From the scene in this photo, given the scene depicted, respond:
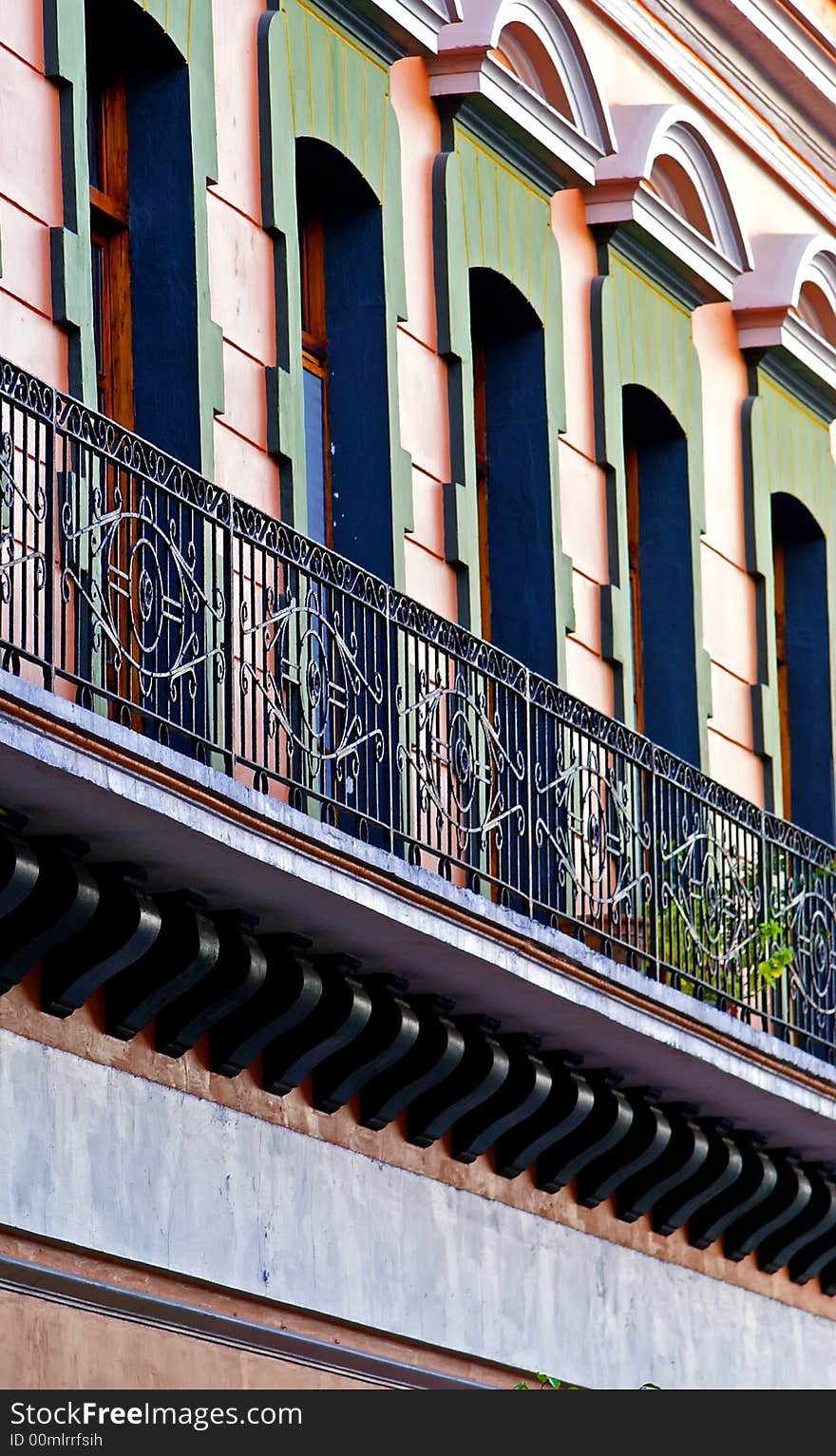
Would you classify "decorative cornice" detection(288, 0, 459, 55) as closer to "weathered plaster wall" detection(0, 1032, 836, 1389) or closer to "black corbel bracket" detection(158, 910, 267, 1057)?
"black corbel bracket" detection(158, 910, 267, 1057)

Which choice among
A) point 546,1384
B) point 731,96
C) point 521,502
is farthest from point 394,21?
point 546,1384

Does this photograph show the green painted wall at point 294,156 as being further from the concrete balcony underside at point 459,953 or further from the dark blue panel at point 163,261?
the concrete balcony underside at point 459,953

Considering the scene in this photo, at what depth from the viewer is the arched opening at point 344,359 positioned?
1627 cm

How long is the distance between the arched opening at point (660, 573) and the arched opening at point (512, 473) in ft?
4.26

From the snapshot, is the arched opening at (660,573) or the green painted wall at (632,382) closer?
the green painted wall at (632,382)

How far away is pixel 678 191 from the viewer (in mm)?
19922

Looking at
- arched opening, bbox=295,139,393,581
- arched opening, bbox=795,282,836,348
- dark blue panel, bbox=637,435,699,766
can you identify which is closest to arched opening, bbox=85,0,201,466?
arched opening, bbox=295,139,393,581

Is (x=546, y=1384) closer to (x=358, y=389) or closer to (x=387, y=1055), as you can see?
(x=387, y=1055)

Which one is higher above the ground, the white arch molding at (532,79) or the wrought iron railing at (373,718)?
the white arch molding at (532,79)

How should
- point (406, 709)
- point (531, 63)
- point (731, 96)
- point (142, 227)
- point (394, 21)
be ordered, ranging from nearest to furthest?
point (406, 709) → point (142, 227) → point (394, 21) → point (531, 63) → point (731, 96)

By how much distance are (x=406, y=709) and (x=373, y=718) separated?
0.20m

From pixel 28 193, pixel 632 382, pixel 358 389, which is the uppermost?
pixel 632 382

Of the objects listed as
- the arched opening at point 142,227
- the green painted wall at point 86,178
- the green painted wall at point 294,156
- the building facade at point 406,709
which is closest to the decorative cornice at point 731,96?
the building facade at point 406,709

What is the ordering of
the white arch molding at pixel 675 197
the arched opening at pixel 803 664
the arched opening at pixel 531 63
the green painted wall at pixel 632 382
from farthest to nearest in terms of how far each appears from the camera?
the arched opening at pixel 803 664
the white arch molding at pixel 675 197
the green painted wall at pixel 632 382
the arched opening at pixel 531 63
